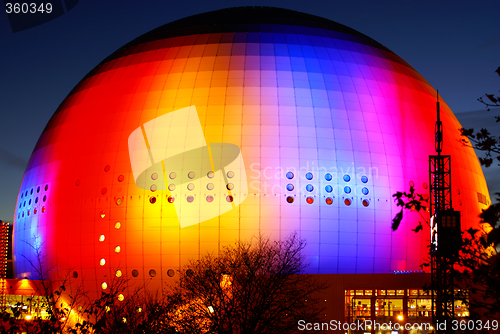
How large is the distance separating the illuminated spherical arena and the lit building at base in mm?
73

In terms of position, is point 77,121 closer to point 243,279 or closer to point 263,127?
point 263,127

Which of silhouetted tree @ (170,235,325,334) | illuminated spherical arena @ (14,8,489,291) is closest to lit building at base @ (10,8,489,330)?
illuminated spherical arena @ (14,8,489,291)

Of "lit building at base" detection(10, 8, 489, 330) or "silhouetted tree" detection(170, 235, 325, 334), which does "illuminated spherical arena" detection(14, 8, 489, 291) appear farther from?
"silhouetted tree" detection(170, 235, 325, 334)

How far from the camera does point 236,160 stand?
29859mm

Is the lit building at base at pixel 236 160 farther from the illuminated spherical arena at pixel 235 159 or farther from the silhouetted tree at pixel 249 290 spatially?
the silhouetted tree at pixel 249 290

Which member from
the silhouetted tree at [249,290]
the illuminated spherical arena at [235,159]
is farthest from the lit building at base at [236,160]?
the silhouetted tree at [249,290]

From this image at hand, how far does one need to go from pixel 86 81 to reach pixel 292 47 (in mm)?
14176

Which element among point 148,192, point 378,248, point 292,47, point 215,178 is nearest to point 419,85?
point 292,47

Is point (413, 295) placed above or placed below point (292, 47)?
below

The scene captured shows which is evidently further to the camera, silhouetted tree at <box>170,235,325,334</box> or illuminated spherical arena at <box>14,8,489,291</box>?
illuminated spherical arena at <box>14,8,489,291</box>

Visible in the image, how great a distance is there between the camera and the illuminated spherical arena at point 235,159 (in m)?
29.6

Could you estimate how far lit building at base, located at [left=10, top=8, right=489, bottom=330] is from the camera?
29578 mm

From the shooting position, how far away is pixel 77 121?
35.3 metres

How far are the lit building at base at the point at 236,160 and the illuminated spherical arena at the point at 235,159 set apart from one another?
0.07m
